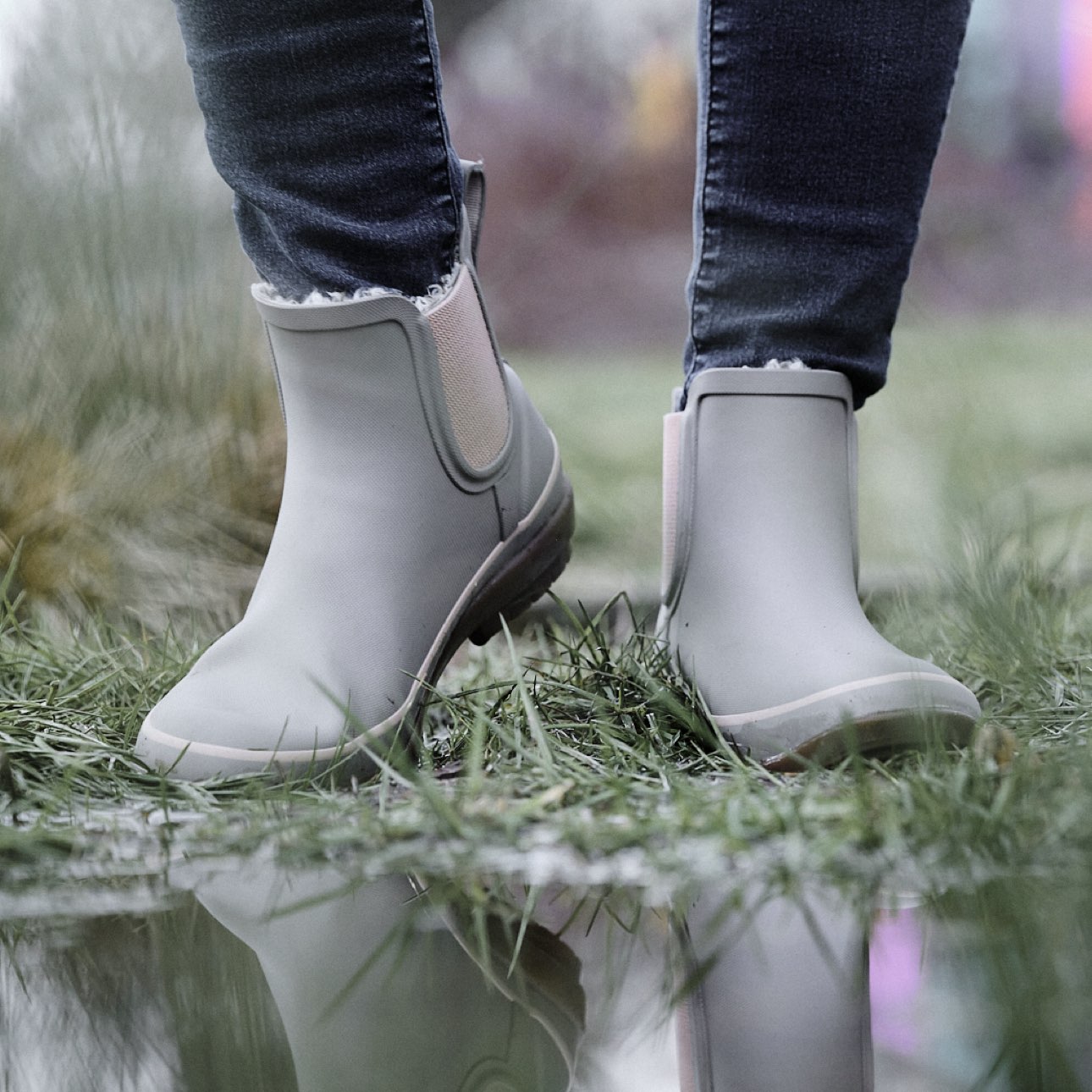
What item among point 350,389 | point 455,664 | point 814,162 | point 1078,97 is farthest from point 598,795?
point 1078,97

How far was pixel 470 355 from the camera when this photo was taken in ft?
2.81

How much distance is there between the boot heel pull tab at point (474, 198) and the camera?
Result: 0.88 meters

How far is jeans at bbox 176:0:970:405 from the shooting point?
760 mm

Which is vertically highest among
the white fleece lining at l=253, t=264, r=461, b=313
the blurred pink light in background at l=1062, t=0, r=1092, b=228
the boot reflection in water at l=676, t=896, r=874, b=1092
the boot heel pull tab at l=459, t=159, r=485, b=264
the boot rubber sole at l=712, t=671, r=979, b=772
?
the boot heel pull tab at l=459, t=159, r=485, b=264

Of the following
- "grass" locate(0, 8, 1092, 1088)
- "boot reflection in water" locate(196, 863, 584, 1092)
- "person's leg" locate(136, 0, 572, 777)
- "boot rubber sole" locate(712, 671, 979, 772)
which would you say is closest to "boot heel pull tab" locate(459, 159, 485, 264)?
"person's leg" locate(136, 0, 572, 777)

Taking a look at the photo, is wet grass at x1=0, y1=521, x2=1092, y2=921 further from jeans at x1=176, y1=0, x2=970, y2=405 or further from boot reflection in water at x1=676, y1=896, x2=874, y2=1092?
jeans at x1=176, y1=0, x2=970, y2=405

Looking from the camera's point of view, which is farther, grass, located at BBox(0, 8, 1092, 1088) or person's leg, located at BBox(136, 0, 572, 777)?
person's leg, located at BBox(136, 0, 572, 777)

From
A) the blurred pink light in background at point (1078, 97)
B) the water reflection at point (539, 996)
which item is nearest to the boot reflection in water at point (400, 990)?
the water reflection at point (539, 996)

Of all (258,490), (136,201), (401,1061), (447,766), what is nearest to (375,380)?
(447,766)

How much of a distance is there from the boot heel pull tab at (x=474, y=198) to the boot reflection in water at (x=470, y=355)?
18 millimetres

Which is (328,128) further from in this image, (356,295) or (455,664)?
(455,664)

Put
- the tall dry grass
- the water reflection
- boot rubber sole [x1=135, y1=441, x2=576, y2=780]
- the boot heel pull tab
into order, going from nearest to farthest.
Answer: the water reflection
boot rubber sole [x1=135, y1=441, x2=576, y2=780]
the boot heel pull tab
the tall dry grass

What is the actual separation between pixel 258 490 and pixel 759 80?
2.57ft

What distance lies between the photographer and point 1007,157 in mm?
8078
